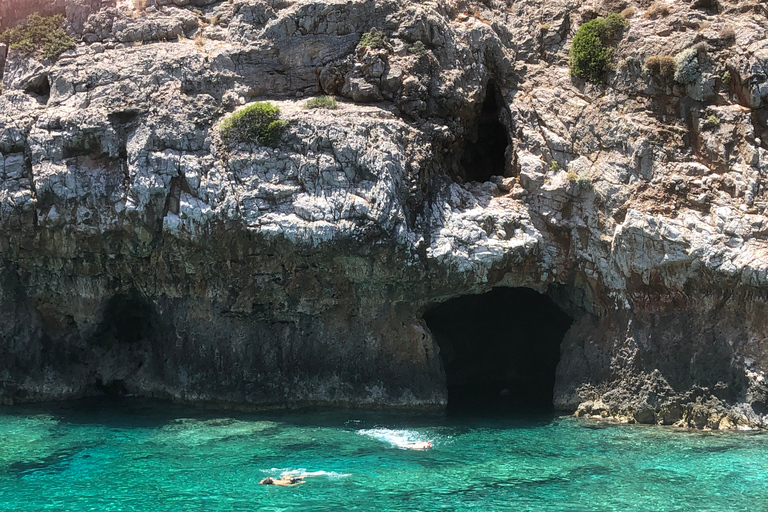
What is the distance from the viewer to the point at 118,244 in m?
24.8

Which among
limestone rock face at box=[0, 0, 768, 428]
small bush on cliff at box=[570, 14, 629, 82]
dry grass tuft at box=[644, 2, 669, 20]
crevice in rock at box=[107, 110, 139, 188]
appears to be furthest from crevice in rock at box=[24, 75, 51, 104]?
dry grass tuft at box=[644, 2, 669, 20]

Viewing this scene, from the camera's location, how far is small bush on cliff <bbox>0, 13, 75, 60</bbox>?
26141mm

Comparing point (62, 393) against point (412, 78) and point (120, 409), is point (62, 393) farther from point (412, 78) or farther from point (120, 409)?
point (412, 78)

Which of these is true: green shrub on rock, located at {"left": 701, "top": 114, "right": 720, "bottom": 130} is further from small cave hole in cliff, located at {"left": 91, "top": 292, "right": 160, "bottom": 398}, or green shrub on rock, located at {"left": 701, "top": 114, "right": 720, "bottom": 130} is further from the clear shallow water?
small cave hole in cliff, located at {"left": 91, "top": 292, "right": 160, "bottom": 398}

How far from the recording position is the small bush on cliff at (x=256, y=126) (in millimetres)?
23875

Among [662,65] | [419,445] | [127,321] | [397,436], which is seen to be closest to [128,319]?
[127,321]

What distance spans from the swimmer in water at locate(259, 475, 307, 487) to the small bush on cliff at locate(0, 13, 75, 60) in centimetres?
1735

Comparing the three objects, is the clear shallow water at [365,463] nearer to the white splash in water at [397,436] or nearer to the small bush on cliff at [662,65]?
the white splash in water at [397,436]

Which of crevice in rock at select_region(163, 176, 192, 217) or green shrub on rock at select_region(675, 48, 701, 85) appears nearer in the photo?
green shrub on rock at select_region(675, 48, 701, 85)

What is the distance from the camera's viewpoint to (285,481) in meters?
17.7

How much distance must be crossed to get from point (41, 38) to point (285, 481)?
18630 mm

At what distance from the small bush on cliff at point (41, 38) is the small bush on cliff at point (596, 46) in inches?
702

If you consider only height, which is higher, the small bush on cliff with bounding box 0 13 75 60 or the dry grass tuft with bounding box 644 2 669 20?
the dry grass tuft with bounding box 644 2 669 20

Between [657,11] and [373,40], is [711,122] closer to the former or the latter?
[657,11]
